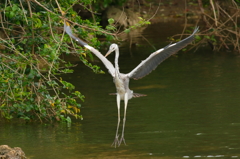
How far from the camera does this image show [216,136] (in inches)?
293

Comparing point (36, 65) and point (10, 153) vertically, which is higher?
point (36, 65)

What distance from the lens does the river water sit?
7.00 m

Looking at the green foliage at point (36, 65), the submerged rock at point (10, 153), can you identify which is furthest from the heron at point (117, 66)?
the submerged rock at point (10, 153)

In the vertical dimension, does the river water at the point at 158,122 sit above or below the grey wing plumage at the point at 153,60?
below

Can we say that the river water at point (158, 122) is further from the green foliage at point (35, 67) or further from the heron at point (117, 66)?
the heron at point (117, 66)

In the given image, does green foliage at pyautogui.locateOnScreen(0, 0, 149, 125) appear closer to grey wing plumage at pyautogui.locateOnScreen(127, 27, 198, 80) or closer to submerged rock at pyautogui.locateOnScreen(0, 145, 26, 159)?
grey wing plumage at pyautogui.locateOnScreen(127, 27, 198, 80)

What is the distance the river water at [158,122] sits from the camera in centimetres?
700

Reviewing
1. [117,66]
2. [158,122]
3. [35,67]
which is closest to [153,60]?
[117,66]

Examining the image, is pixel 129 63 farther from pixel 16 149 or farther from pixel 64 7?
pixel 16 149

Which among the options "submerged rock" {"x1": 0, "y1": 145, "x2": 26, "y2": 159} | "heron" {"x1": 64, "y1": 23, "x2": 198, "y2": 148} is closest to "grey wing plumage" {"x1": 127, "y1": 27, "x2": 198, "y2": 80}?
"heron" {"x1": 64, "y1": 23, "x2": 198, "y2": 148}

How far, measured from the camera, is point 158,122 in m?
8.47

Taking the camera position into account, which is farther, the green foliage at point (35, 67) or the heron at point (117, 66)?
the green foliage at point (35, 67)

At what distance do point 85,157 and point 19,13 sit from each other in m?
2.33

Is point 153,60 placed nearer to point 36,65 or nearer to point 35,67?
point 35,67
